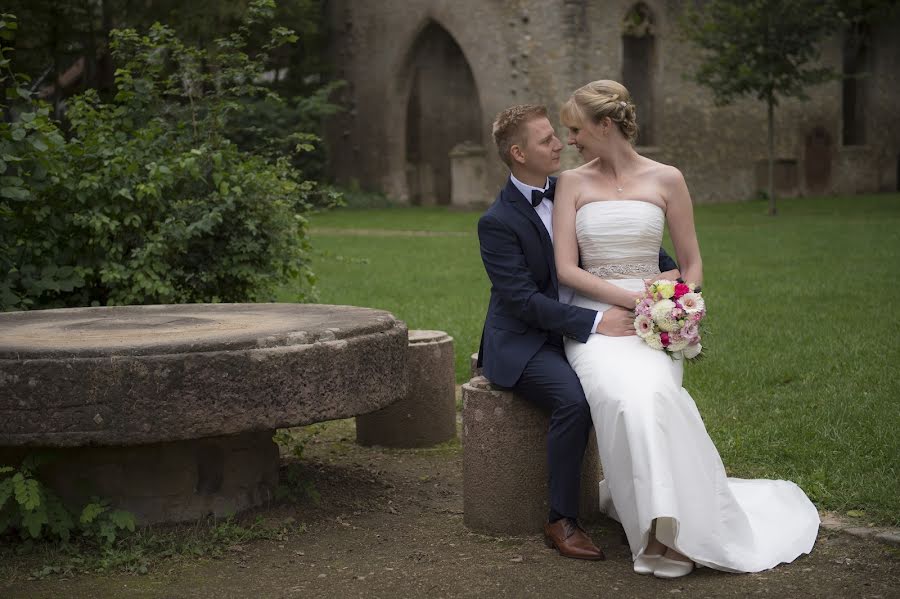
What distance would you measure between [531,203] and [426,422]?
176cm

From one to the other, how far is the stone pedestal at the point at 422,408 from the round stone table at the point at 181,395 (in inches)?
38.7

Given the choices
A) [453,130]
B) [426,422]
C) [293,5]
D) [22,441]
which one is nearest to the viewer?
→ [22,441]

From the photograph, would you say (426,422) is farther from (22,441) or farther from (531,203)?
(22,441)

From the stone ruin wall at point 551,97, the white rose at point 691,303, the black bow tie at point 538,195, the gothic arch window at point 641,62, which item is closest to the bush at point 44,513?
the black bow tie at point 538,195

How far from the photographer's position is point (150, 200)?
6.74 meters

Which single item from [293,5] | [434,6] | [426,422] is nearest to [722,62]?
[434,6]

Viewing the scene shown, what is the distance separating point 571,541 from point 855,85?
27946 millimetres

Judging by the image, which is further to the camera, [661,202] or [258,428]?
[661,202]

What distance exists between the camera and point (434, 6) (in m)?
25.2

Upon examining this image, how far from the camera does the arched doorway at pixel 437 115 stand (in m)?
27.5

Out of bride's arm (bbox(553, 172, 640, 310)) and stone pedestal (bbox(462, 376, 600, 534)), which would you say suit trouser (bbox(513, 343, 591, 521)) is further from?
bride's arm (bbox(553, 172, 640, 310))

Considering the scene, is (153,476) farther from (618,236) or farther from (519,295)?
(618,236)

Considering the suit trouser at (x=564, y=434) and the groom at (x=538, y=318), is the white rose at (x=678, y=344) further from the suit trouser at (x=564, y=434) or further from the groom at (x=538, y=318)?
the suit trouser at (x=564, y=434)

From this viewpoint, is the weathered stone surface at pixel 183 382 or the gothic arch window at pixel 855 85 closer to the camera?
the weathered stone surface at pixel 183 382
